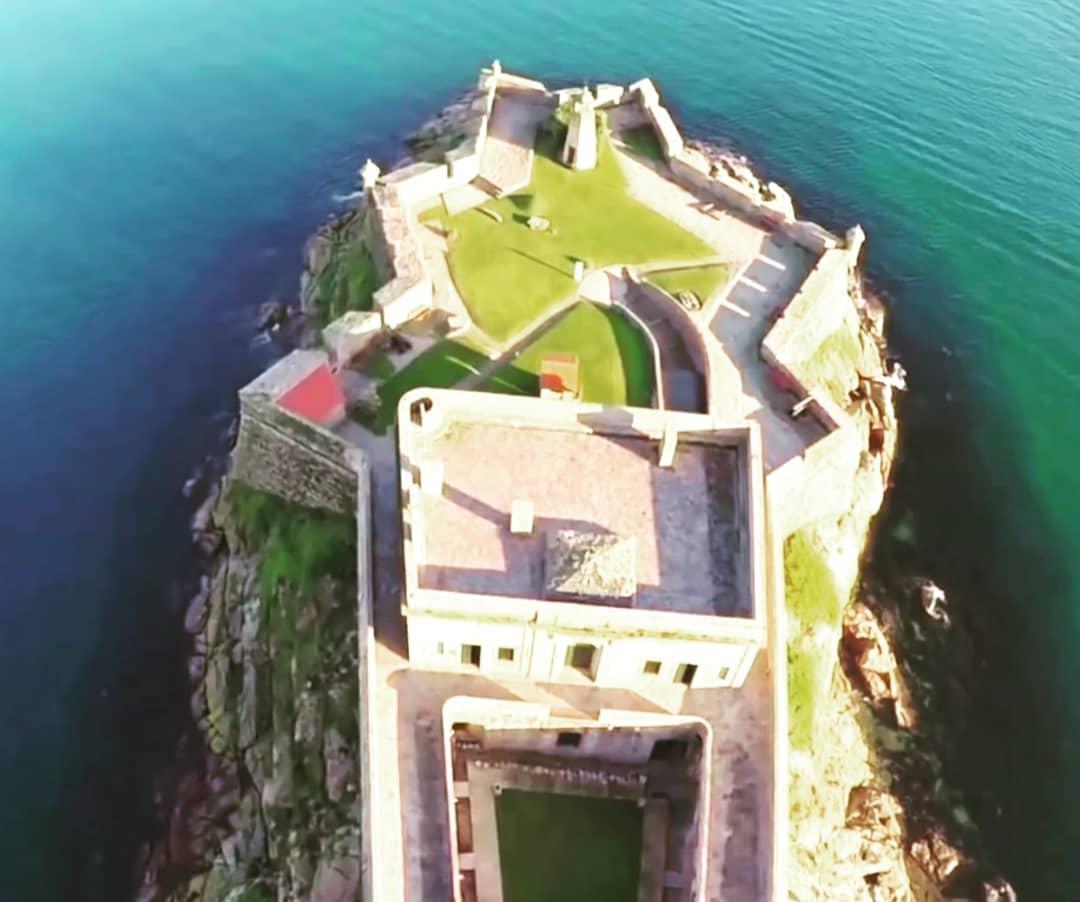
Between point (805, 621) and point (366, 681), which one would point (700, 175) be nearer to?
point (805, 621)

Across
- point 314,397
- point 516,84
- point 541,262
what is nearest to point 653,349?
point 541,262

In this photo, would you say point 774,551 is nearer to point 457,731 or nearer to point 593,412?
point 593,412

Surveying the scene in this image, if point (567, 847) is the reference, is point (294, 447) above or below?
above

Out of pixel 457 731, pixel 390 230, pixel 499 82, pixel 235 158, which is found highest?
pixel 499 82

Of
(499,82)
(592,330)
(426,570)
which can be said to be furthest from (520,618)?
(499,82)

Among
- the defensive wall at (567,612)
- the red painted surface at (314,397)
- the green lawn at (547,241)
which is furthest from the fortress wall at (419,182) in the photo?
the defensive wall at (567,612)

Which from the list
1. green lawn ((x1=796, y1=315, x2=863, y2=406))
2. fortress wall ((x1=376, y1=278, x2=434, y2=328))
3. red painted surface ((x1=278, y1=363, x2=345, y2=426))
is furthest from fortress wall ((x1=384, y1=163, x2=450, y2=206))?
green lawn ((x1=796, y1=315, x2=863, y2=406))

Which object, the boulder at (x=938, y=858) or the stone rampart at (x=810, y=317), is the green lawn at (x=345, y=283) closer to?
the stone rampart at (x=810, y=317)
